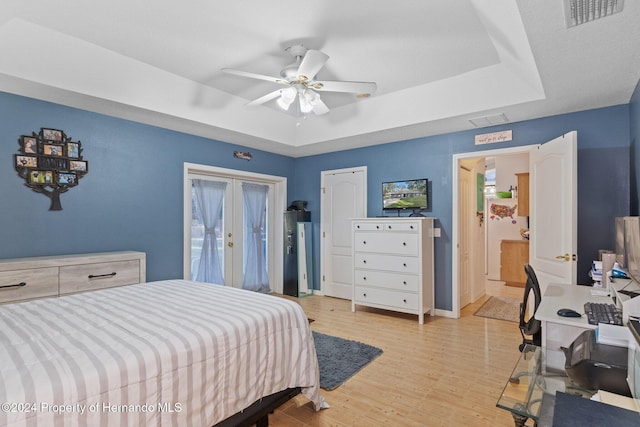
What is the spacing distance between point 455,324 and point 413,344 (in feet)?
3.04

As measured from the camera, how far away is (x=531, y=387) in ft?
4.82

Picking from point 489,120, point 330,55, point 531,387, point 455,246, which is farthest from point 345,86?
point 455,246

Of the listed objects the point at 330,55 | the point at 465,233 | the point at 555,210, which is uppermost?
the point at 330,55

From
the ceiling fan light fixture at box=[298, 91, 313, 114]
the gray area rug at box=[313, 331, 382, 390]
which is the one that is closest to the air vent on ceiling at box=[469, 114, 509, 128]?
the ceiling fan light fixture at box=[298, 91, 313, 114]

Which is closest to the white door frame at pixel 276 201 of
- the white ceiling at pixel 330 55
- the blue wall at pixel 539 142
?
the white ceiling at pixel 330 55

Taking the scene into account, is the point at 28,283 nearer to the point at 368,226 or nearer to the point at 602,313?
the point at 368,226

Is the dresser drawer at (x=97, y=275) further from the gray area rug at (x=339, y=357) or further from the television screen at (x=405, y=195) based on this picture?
the television screen at (x=405, y=195)

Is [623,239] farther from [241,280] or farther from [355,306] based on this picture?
[241,280]

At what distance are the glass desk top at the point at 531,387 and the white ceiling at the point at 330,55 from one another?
1898 millimetres

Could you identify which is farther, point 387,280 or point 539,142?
point 387,280

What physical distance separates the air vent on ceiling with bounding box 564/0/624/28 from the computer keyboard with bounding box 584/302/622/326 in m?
1.67

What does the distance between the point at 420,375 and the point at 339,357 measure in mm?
736

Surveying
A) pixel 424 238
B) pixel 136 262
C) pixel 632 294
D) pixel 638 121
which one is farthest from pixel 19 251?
pixel 638 121

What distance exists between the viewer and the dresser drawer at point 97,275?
270cm
